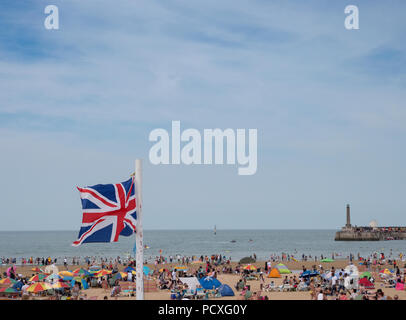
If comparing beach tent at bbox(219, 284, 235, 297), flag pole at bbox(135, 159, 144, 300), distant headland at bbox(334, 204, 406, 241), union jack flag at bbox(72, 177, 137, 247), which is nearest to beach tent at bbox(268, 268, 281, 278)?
beach tent at bbox(219, 284, 235, 297)

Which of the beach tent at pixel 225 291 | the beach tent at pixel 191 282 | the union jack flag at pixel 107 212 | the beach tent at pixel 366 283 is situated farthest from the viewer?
the beach tent at pixel 366 283

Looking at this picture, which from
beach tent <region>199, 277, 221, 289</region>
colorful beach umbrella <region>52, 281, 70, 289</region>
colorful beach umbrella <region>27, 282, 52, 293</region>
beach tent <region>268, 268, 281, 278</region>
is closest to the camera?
colorful beach umbrella <region>27, 282, 52, 293</region>

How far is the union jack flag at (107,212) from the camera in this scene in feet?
31.7

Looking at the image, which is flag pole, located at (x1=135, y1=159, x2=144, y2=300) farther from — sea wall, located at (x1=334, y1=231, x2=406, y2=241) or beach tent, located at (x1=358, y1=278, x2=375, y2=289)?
sea wall, located at (x1=334, y1=231, x2=406, y2=241)

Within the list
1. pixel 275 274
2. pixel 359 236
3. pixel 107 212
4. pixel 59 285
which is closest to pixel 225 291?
pixel 59 285

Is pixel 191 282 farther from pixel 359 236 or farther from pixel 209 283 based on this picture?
pixel 359 236

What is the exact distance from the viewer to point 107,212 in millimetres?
9758

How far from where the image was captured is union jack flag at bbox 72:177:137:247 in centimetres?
965

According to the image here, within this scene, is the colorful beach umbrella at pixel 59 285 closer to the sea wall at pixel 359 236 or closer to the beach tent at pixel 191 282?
the beach tent at pixel 191 282

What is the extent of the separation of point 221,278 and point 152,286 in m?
10.1

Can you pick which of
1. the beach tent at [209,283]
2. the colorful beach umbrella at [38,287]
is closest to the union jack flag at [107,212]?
the colorful beach umbrella at [38,287]

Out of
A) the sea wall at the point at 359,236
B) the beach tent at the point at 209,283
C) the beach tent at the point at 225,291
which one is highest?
→ the beach tent at the point at 209,283
